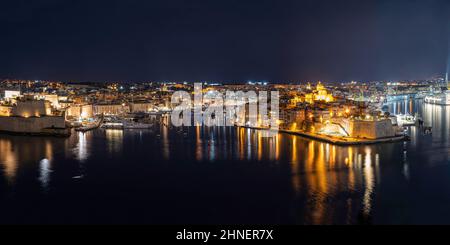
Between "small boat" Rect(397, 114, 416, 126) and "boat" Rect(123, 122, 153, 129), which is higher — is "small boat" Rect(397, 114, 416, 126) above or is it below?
above

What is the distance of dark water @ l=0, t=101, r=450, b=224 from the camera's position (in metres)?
4.60

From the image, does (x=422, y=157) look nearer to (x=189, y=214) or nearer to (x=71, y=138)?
(x=189, y=214)

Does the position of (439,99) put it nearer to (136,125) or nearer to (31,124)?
(136,125)

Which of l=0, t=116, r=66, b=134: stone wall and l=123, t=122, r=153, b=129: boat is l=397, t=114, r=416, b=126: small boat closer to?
l=123, t=122, r=153, b=129: boat

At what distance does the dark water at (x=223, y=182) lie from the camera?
4602mm

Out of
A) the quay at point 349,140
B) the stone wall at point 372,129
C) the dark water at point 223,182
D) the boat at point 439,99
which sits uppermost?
the boat at point 439,99

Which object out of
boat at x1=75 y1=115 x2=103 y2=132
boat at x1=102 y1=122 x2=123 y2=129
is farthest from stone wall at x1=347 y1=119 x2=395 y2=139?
boat at x1=75 y1=115 x2=103 y2=132

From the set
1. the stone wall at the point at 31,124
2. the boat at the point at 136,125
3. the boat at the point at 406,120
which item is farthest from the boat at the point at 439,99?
the stone wall at the point at 31,124

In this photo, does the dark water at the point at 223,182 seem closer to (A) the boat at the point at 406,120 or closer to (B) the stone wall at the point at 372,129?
(B) the stone wall at the point at 372,129

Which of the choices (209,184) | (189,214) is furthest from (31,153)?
(189,214)

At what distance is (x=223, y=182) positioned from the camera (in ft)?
19.1

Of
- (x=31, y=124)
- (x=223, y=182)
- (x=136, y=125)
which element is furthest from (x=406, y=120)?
(x=31, y=124)

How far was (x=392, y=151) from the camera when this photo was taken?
8.21 m

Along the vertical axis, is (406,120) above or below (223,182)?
above
